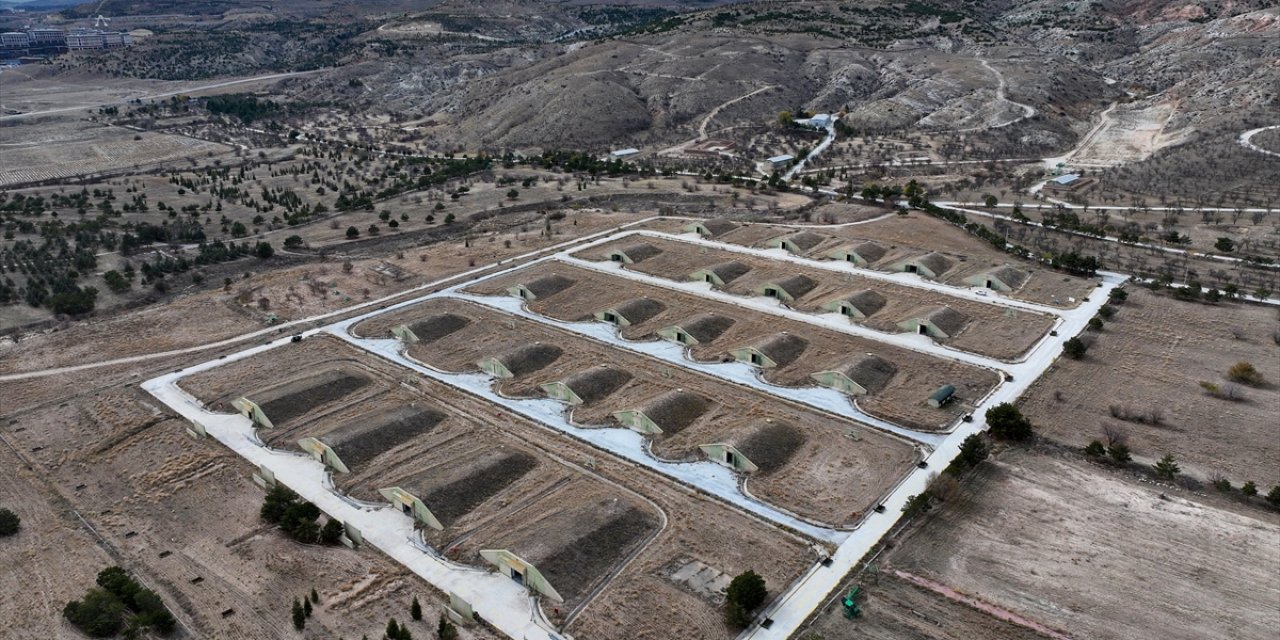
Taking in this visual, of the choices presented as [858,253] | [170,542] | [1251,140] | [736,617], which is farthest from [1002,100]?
[170,542]

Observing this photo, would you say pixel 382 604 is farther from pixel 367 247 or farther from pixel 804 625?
pixel 367 247

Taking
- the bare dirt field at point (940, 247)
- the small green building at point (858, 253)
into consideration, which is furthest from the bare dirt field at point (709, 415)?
the bare dirt field at point (940, 247)

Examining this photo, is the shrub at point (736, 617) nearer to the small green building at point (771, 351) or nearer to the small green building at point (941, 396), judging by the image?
the small green building at point (941, 396)

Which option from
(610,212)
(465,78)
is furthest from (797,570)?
(465,78)

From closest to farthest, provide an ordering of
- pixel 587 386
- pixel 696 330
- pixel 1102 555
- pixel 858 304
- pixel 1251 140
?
1. pixel 1102 555
2. pixel 587 386
3. pixel 696 330
4. pixel 858 304
5. pixel 1251 140

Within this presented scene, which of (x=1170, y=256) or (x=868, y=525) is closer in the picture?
(x=868, y=525)

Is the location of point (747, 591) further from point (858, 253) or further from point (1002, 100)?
point (1002, 100)
